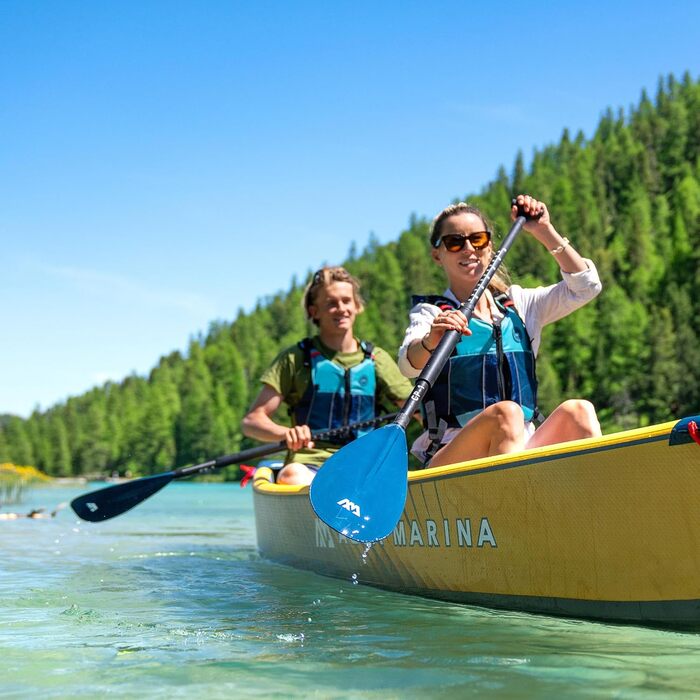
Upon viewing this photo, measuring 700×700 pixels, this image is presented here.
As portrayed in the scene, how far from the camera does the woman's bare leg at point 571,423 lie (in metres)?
3.54

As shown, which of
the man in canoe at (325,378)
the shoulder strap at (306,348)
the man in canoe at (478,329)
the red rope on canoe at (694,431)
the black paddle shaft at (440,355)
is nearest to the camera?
the red rope on canoe at (694,431)

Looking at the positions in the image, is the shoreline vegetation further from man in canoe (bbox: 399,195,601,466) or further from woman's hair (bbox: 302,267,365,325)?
man in canoe (bbox: 399,195,601,466)

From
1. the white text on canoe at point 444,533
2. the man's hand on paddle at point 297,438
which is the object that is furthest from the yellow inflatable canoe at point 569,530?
the man's hand on paddle at point 297,438

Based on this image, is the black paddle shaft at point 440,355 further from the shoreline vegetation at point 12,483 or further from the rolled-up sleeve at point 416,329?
the shoreline vegetation at point 12,483

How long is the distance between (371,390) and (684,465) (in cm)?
339

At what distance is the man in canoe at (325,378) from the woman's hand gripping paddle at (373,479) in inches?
75.4

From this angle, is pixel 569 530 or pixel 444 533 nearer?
pixel 569 530

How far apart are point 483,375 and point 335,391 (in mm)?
1912

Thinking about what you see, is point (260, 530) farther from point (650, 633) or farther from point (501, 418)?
point (650, 633)

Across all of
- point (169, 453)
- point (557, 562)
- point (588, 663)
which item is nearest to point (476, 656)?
point (588, 663)

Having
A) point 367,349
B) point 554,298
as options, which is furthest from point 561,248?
point 367,349

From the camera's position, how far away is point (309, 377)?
19.7 ft

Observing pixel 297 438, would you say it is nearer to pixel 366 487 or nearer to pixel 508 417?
pixel 366 487

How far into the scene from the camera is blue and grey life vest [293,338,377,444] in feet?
19.5
